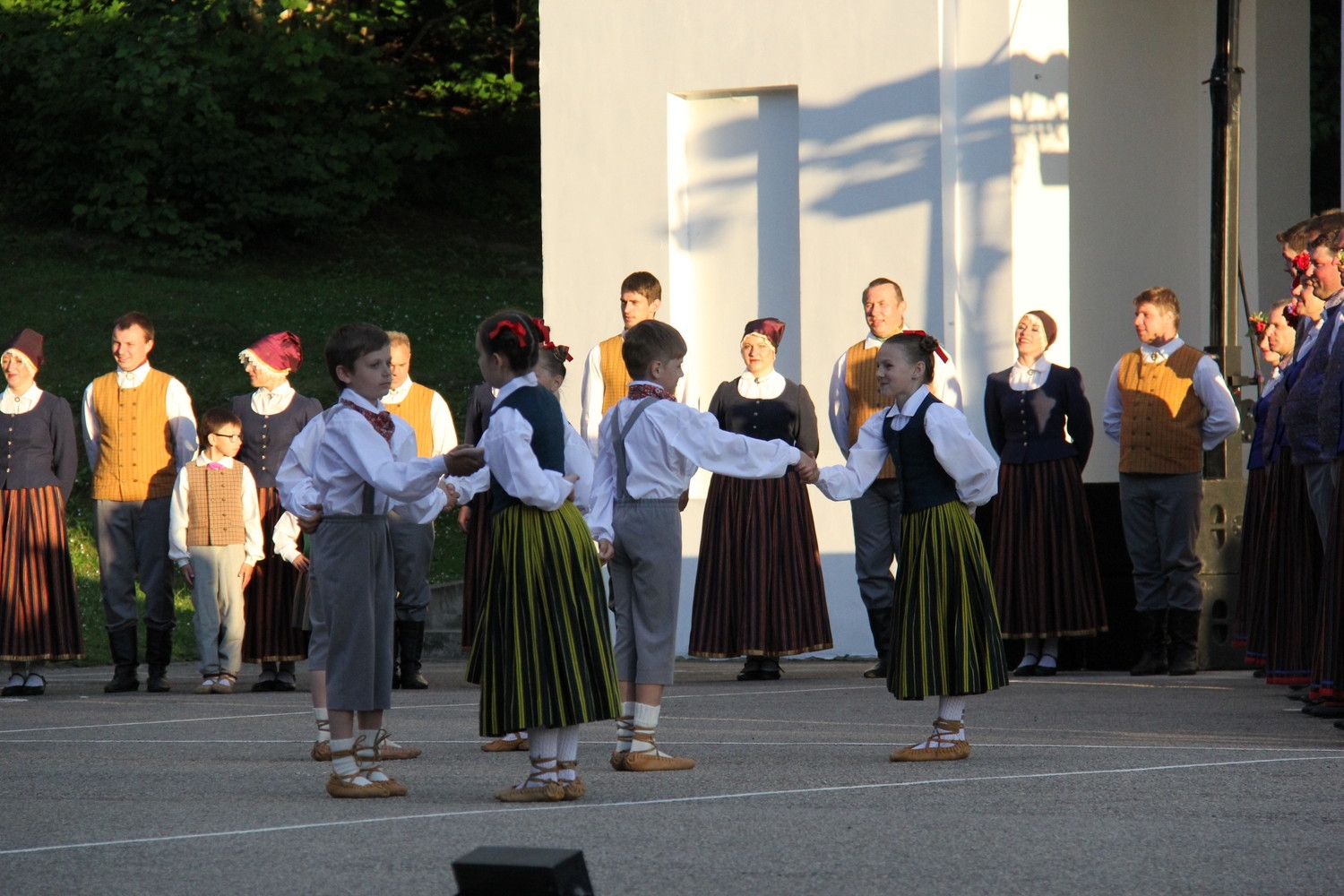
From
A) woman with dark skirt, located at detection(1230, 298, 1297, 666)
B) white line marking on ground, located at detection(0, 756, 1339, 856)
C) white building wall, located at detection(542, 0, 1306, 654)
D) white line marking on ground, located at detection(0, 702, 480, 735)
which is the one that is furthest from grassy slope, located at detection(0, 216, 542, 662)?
white line marking on ground, located at detection(0, 756, 1339, 856)

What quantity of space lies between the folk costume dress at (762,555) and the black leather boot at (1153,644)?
1.57 meters

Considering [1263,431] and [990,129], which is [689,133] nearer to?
[990,129]

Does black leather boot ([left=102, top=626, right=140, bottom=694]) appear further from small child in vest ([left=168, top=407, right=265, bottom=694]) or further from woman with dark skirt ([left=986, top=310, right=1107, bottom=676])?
woman with dark skirt ([left=986, top=310, right=1107, bottom=676])

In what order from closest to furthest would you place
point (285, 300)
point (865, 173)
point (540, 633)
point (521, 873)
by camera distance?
point (521, 873) < point (540, 633) < point (865, 173) < point (285, 300)

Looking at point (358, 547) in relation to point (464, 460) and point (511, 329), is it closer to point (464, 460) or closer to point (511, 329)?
point (464, 460)

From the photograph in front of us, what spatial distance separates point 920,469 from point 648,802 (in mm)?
1665

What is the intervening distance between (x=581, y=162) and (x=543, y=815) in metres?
7.19

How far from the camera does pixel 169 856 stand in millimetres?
4617

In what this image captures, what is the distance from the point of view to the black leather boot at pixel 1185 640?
9281 millimetres

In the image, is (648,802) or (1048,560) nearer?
(648,802)

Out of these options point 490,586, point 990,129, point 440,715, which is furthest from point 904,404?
point 990,129

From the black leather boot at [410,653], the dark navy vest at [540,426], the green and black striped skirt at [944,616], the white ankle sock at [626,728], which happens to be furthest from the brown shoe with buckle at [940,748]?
the black leather boot at [410,653]

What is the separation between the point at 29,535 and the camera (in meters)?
9.54

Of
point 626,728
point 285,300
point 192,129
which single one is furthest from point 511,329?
point 192,129
